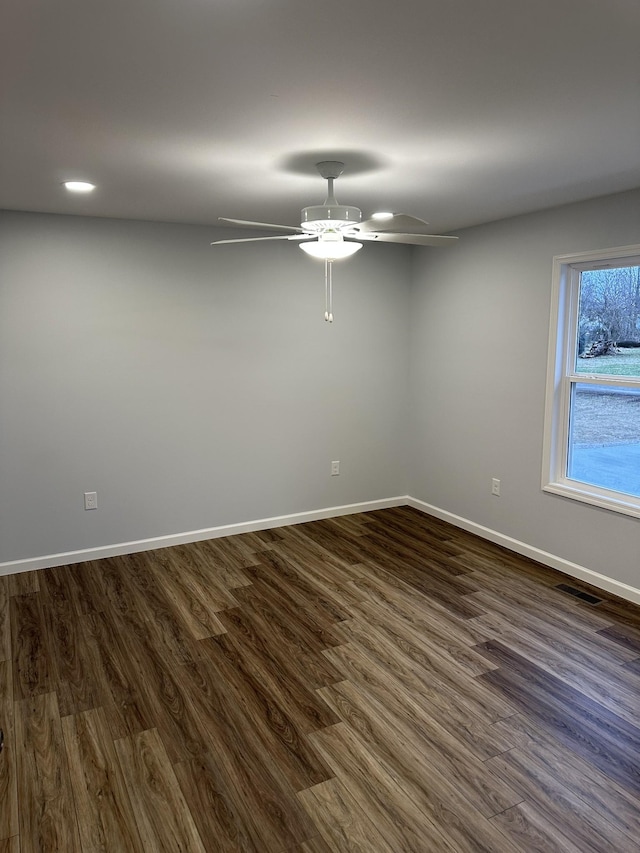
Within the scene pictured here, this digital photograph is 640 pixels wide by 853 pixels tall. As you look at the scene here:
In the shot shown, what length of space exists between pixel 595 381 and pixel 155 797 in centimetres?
324

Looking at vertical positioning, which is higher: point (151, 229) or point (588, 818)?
point (151, 229)

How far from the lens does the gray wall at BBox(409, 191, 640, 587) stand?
11.8 ft

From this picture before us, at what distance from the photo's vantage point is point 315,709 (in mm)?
2527

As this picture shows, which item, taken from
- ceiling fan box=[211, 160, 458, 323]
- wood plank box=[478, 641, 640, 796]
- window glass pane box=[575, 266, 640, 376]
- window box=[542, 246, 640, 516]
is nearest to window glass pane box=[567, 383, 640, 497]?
window box=[542, 246, 640, 516]

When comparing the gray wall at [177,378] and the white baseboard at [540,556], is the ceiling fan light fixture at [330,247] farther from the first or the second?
the white baseboard at [540,556]

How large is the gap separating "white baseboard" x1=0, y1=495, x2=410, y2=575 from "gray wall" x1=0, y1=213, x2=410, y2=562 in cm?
5

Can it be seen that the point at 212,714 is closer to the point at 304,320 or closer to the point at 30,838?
the point at 30,838

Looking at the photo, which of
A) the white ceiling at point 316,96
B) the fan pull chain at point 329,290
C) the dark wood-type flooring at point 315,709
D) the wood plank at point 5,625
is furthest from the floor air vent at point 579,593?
the wood plank at point 5,625

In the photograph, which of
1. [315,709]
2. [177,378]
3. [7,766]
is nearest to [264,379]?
[177,378]

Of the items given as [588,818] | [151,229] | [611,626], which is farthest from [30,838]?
[151,229]

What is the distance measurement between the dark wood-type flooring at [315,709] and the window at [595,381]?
66 cm

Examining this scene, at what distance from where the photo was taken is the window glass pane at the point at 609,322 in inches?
137

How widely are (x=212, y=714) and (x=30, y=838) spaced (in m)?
0.78

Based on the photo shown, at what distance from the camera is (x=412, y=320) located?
5152 mm
